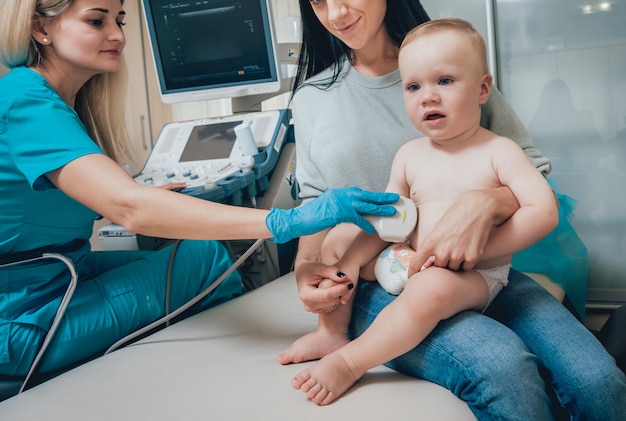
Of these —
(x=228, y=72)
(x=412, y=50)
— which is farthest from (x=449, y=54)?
(x=228, y=72)

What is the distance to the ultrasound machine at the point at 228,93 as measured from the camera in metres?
1.98

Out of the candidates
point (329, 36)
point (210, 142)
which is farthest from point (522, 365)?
point (210, 142)

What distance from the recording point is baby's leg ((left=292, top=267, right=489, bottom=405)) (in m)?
0.92

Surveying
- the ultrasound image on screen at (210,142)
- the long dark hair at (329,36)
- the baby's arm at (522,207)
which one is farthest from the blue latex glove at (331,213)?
the ultrasound image on screen at (210,142)

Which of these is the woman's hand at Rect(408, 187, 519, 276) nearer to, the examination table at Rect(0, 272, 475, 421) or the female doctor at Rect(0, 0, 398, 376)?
the female doctor at Rect(0, 0, 398, 376)

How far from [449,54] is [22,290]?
106cm

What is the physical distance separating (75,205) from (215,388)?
618 mm

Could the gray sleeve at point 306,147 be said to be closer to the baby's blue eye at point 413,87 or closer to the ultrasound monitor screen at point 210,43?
the baby's blue eye at point 413,87

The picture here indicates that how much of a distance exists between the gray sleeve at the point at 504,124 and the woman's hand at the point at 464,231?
8.7 inches

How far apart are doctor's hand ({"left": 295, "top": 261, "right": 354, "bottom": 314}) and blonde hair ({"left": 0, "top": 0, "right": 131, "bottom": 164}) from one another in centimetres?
84

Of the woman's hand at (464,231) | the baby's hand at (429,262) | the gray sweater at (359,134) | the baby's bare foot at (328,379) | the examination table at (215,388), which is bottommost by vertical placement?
the examination table at (215,388)

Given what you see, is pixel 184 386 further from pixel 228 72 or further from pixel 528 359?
pixel 228 72

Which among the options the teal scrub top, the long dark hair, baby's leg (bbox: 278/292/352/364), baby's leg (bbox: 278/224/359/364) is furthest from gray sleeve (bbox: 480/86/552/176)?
the teal scrub top

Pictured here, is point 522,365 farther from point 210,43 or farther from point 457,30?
point 210,43
